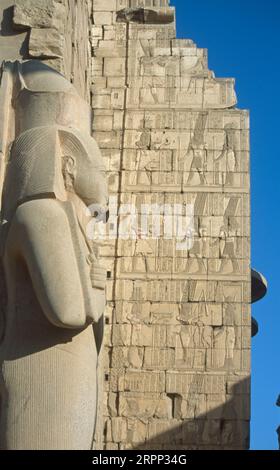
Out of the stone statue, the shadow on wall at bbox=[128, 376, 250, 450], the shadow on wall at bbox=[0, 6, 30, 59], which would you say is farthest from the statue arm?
the shadow on wall at bbox=[128, 376, 250, 450]

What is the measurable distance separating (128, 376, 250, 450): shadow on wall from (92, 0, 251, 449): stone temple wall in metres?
0.01

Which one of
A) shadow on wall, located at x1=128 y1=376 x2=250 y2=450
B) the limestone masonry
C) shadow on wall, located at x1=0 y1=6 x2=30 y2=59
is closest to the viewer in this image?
shadow on wall, located at x1=0 y1=6 x2=30 y2=59

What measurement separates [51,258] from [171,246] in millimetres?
8407

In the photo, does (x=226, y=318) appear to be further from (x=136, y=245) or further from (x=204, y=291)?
(x=136, y=245)

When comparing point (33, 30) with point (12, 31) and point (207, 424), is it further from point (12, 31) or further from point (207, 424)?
point (207, 424)

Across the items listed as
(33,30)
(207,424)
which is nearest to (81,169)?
(33,30)

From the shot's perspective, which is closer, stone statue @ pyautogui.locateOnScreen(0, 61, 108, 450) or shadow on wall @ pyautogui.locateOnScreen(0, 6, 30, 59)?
stone statue @ pyautogui.locateOnScreen(0, 61, 108, 450)

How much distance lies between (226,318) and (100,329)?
7768mm

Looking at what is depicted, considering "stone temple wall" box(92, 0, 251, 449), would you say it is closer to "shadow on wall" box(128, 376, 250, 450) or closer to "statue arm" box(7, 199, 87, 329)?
"shadow on wall" box(128, 376, 250, 450)

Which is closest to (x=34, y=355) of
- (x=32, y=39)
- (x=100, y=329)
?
(x=100, y=329)

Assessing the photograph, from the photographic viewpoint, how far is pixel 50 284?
4590mm

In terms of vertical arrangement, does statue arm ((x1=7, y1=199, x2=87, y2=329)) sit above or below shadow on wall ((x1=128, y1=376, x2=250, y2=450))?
above

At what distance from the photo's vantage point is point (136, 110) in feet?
45.0

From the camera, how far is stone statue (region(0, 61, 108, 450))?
14.9ft
